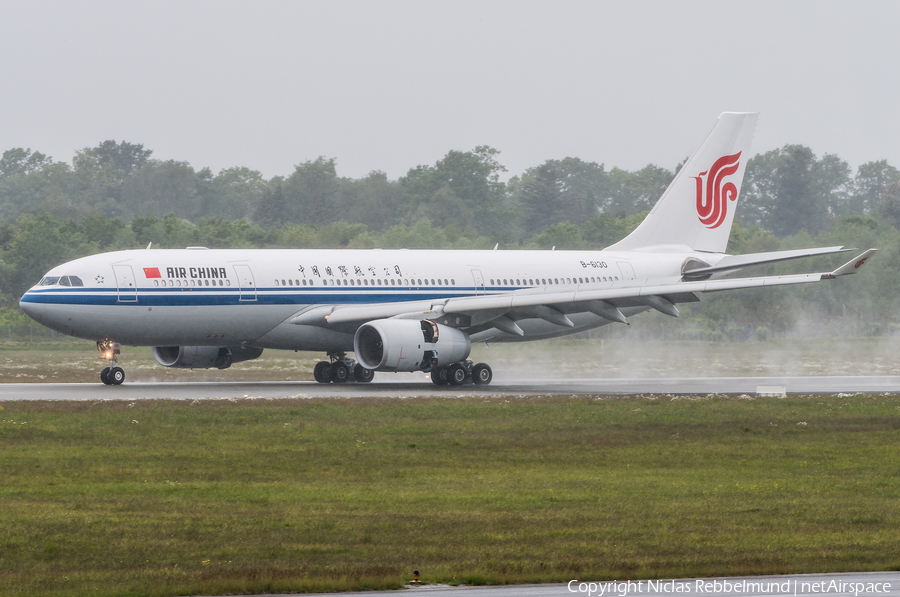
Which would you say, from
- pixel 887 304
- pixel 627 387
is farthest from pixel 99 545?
pixel 887 304

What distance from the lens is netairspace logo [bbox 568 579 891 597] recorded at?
430 inches

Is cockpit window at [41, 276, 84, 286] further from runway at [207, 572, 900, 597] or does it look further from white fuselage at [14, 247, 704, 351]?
runway at [207, 572, 900, 597]

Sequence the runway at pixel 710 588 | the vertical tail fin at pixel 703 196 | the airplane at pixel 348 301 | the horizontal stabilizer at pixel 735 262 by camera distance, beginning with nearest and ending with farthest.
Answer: the runway at pixel 710 588
the airplane at pixel 348 301
the horizontal stabilizer at pixel 735 262
the vertical tail fin at pixel 703 196

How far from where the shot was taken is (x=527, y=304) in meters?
35.1

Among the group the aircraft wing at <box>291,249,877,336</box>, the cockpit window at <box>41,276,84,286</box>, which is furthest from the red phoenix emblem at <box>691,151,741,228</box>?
the cockpit window at <box>41,276,84,286</box>

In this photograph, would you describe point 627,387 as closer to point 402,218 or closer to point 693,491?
point 693,491

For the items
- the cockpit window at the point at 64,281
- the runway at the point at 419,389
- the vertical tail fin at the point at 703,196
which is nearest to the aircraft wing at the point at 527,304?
the runway at the point at 419,389

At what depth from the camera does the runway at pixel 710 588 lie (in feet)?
35.7

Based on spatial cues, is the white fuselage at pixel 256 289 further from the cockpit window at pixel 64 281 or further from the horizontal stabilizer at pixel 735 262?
the horizontal stabilizer at pixel 735 262

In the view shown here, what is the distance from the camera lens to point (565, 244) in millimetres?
79875

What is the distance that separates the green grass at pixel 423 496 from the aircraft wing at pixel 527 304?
24.7 feet

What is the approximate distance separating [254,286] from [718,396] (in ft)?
45.0

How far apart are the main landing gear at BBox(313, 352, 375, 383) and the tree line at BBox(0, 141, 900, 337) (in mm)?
27886

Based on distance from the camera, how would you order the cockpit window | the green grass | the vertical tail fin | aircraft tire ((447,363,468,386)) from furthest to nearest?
the vertical tail fin → aircraft tire ((447,363,468,386)) → the cockpit window → the green grass
